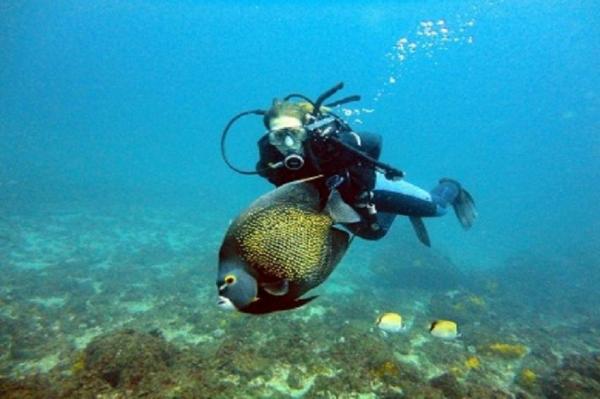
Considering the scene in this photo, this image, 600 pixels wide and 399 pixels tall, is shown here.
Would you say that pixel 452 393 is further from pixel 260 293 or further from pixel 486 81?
pixel 486 81

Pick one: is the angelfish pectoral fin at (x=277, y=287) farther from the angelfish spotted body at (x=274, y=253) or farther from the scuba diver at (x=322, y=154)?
the scuba diver at (x=322, y=154)

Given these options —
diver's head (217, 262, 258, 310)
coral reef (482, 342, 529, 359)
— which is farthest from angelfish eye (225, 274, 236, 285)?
coral reef (482, 342, 529, 359)

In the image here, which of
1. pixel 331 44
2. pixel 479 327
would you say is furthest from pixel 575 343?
pixel 331 44

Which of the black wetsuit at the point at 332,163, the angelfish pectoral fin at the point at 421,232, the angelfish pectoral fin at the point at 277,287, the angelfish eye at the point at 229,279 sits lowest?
the angelfish pectoral fin at the point at 421,232

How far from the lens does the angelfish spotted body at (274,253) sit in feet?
3.61


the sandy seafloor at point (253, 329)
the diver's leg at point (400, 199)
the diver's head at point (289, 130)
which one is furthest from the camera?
the sandy seafloor at point (253, 329)

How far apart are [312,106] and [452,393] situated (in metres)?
5.02

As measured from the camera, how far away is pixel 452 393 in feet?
19.0

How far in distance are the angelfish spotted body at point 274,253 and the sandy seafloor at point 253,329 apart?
15.1 feet

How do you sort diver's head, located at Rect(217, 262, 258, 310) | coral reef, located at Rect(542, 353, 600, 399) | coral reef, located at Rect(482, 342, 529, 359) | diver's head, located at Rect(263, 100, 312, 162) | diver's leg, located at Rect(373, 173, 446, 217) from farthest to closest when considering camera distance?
coral reef, located at Rect(482, 342, 529, 359) → coral reef, located at Rect(542, 353, 600, 399) → diver's leg, located at Rect(373, 173, 446, 217) → diver's head, located at Rect(263, 100, 312, 162) → diver's head, located at Rect(217, 262, 258, 310)

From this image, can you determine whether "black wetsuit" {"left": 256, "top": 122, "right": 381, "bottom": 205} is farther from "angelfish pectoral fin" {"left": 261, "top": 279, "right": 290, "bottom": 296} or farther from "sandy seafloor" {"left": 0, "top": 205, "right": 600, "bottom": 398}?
"sandy seafloor" {"left": 0, "top": 205, "right": 600, "bottom": 398}

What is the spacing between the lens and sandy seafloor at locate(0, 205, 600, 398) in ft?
18.8

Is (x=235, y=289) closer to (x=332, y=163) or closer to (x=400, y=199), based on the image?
(x=332, y=163)

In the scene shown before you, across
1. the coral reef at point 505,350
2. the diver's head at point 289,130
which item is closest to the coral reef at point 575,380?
the coral reef at point 505,350
